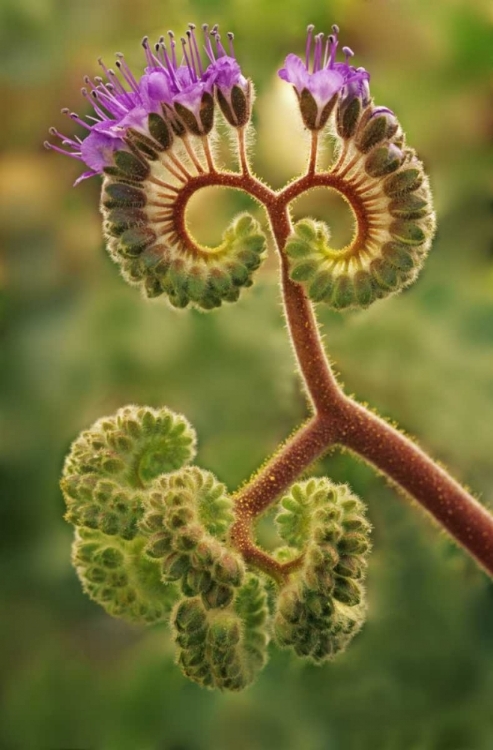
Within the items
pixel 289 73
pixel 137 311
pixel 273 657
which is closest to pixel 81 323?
pixel 137 311

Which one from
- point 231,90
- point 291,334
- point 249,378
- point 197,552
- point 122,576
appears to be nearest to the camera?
point 197,552

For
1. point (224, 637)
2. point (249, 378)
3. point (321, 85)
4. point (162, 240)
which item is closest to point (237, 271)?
point (162, 240)

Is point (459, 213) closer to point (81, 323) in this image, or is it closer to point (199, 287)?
point (81, 323)

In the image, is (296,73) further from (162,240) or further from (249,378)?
(249,378)

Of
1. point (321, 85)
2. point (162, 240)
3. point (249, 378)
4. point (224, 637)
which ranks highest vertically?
point (249, 378)

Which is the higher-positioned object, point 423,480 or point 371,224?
point 371,224

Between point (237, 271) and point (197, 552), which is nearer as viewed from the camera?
point (197, 552)

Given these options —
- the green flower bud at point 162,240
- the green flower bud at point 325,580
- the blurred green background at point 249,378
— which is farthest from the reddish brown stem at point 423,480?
the blurred green background at point 249,378
